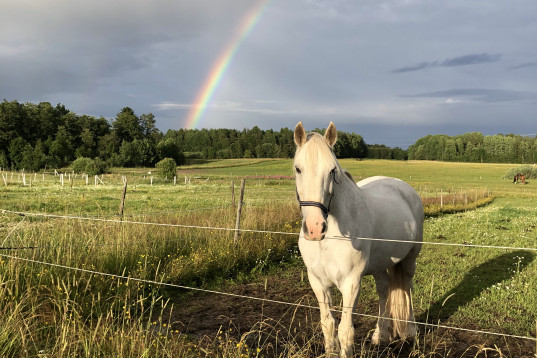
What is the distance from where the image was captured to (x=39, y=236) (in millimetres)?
5750

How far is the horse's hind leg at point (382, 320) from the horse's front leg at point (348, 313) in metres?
1.34

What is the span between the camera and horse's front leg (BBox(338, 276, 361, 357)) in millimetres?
3273

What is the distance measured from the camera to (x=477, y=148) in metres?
95.2

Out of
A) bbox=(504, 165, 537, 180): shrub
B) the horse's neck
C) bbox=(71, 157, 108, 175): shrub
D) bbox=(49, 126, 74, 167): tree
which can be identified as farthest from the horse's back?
bbox=(49, 126, 74, 167): tree

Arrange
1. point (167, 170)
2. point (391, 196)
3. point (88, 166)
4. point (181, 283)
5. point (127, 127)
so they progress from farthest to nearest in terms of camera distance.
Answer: point (127, 127) → point (88, 166) → point (167, 170) → point (181, 283) → point (391, 196)

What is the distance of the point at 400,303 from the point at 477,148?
10525cm

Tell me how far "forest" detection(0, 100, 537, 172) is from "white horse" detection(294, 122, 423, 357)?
47.9m

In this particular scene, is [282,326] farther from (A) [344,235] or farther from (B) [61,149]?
(B) [61,149]

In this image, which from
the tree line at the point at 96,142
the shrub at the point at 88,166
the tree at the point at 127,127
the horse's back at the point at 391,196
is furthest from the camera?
the tree at the point at 127,127

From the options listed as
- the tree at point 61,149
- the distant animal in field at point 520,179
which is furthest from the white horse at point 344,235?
the tree at point 61,149

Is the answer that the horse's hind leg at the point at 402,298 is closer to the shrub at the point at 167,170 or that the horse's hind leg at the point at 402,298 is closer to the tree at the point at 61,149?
the shrub at the point at 167,170

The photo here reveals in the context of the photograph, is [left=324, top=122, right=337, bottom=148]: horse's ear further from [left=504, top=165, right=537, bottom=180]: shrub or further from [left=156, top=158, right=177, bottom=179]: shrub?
[left=504, top=165, right=537, bottom=180]: shrub

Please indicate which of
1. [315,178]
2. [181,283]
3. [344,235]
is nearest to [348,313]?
[344,235]

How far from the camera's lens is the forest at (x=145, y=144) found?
66.2m
